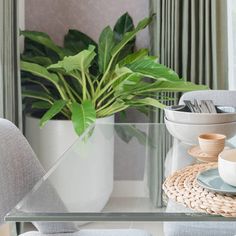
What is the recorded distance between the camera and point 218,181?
1288 mm

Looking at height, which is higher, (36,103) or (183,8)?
(183,8)

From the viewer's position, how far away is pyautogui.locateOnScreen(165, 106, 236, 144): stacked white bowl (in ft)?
5.56

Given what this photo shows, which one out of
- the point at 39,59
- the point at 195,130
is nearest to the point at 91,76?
the point at 39,59

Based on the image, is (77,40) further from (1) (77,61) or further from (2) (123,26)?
(1) (77,61)

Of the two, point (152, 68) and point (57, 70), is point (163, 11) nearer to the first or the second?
point (152, 68)

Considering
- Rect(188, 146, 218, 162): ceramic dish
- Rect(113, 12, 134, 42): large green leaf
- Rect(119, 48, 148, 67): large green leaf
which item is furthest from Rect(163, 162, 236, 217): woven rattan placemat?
Rect(113, 12, 134, 42): large green leaf

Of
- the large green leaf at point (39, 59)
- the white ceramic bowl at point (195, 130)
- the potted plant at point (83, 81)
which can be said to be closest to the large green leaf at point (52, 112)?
the potted plant at point (83, 81)

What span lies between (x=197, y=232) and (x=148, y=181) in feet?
1.08

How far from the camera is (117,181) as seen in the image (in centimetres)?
161

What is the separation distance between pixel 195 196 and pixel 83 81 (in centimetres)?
198

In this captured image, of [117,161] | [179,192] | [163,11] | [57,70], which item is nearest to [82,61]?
[57,70]

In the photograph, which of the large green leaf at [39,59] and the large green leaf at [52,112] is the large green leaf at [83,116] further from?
the large green leaf at [39,59]

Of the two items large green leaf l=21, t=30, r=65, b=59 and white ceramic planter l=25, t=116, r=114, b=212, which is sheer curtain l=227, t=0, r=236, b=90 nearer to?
white ceramic planter l=25, t=116, r=114, b=212

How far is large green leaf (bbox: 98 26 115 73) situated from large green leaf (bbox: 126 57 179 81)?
21cm
